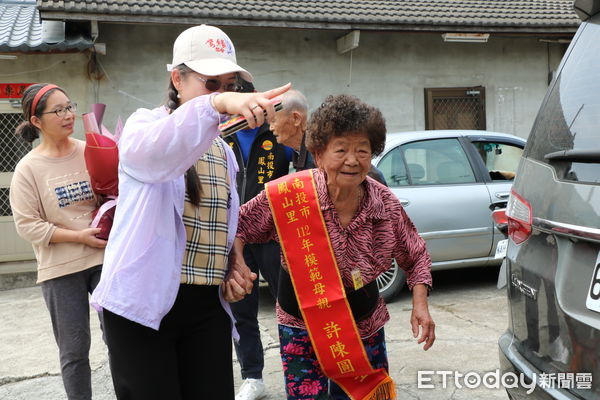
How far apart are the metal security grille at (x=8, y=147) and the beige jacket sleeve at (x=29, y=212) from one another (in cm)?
560

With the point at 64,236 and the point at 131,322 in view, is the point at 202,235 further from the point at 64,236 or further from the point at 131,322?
the point at 64,236

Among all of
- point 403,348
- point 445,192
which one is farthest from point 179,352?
point 445,192

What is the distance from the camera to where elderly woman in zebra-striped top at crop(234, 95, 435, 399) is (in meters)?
2.20

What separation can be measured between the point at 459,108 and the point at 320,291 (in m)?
8.43

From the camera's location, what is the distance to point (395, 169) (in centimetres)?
551

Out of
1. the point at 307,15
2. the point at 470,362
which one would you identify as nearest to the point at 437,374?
the point at 470,362

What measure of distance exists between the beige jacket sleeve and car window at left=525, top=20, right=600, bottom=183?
7.40 feet

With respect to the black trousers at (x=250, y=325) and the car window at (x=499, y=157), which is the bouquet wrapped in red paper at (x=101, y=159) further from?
the car window at (x=499, y=157)

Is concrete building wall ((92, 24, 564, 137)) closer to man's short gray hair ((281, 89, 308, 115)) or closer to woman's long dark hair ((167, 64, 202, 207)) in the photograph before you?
man's short gray hair ((281, 89, 308, 115))

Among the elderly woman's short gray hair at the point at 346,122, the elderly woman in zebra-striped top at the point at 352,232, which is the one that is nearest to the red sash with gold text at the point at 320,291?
the elderly woman in zebra-striped top at the point at 352,232

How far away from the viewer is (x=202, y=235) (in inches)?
77.2

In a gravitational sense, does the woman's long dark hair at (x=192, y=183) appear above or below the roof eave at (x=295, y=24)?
below

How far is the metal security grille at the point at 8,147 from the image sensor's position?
26.4 feet

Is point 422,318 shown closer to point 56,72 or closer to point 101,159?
point 101,159
